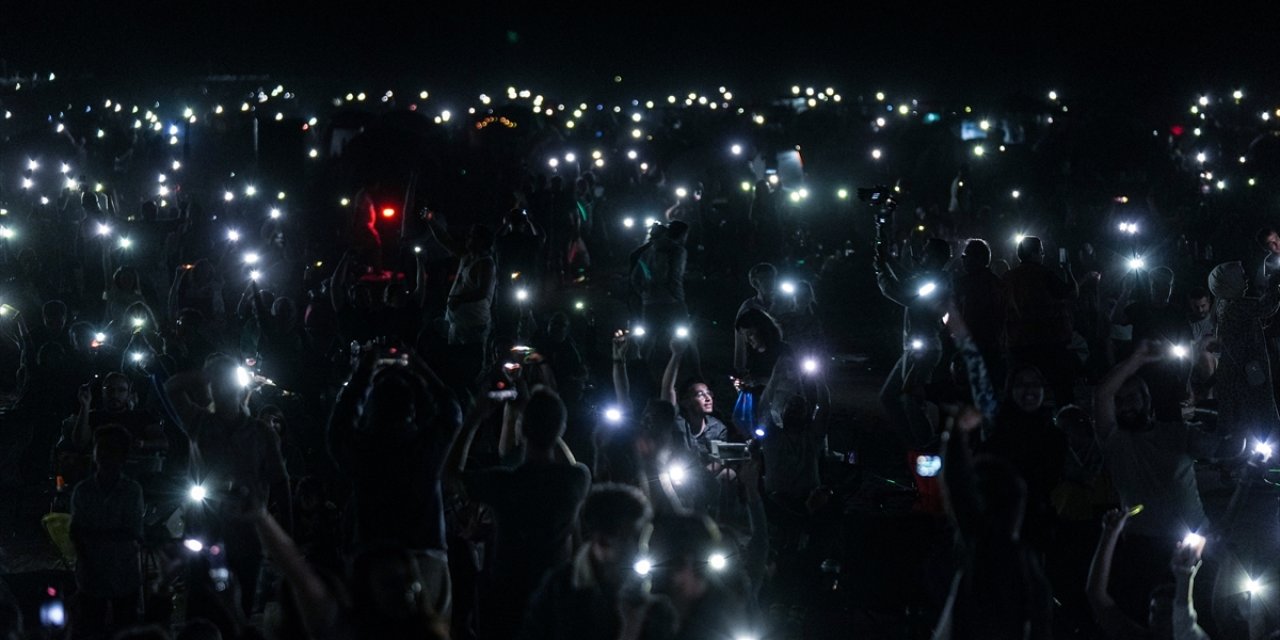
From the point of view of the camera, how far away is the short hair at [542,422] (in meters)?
5.74

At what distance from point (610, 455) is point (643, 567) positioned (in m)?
1.63

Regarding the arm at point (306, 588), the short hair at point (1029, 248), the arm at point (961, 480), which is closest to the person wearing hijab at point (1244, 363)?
the short hair at point (1029, 248)

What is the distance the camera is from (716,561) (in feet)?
17.5

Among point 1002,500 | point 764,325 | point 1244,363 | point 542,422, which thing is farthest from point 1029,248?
point 542,422

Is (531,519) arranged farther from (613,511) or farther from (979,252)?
(979,252)

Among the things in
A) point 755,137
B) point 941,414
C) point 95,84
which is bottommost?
point 941,414

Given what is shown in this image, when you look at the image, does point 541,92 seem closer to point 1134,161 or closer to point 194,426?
point 1134,161

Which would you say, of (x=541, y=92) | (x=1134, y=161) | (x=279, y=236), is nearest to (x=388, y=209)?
(x=279, y=236)

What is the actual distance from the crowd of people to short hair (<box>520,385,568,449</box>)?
0.01 meters

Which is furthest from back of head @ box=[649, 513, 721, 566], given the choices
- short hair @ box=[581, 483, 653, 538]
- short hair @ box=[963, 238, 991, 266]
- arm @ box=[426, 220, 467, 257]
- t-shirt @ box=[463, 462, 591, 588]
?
arm @ box=[426, 220, 467, 257]

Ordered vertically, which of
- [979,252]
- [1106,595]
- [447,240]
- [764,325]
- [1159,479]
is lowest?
[1106,595]

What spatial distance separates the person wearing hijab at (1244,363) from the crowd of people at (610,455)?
0.09ft

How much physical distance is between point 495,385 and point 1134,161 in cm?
3173

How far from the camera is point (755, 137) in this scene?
43.9m
